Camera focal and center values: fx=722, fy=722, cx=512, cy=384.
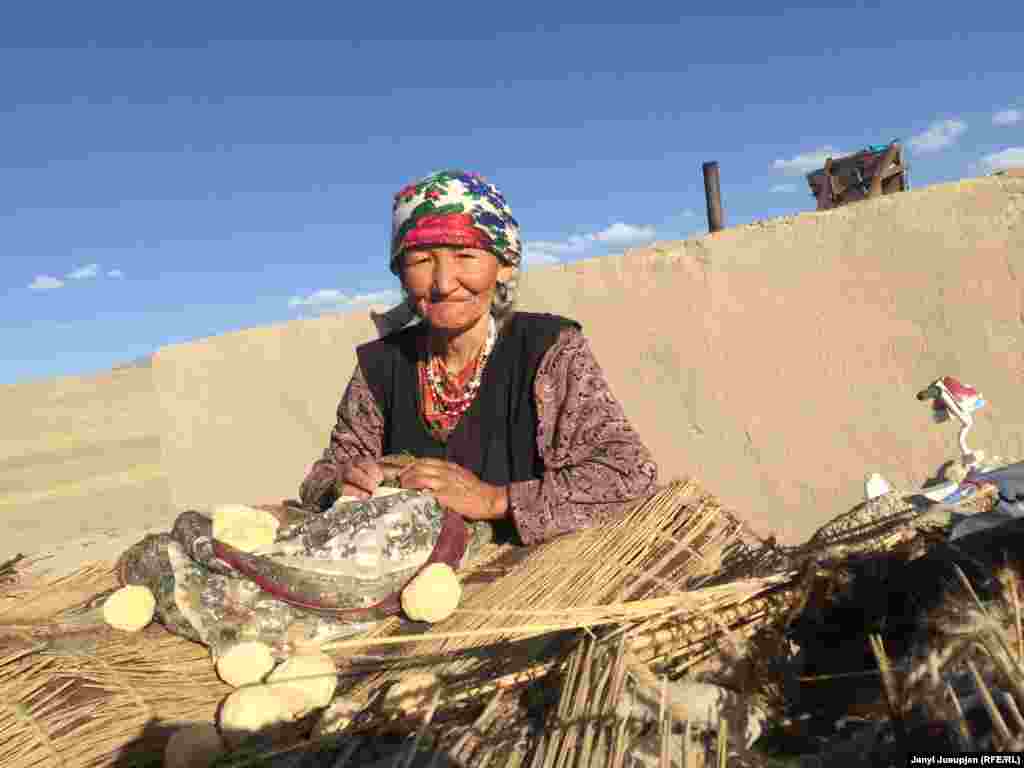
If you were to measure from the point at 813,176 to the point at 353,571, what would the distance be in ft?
12.4

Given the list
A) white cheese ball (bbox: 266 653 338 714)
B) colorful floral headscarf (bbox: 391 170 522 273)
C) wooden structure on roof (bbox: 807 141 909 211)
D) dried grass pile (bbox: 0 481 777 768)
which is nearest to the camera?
dried grass pile (bbox: 0 481 777 768)

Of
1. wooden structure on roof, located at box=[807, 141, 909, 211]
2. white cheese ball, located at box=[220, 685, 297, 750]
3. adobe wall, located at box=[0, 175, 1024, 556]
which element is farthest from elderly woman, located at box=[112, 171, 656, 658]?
wooden structure on roof, located at box=[807, 141, 909, 211]

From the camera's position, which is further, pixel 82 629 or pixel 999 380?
pixel 999 380

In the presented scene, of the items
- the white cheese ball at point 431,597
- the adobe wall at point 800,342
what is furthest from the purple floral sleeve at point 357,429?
the adobe wall at point 800,342

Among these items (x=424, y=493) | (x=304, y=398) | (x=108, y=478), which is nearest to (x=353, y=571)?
(x=424, y=493)

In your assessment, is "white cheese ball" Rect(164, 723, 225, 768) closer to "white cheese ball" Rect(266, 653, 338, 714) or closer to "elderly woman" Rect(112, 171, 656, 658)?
"white cheese ball" Rect(266, 653, 338, 714)

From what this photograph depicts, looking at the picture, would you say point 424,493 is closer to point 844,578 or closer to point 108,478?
point 844,578

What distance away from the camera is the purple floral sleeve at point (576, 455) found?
1645mm

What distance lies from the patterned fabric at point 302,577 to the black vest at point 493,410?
53 centimetres

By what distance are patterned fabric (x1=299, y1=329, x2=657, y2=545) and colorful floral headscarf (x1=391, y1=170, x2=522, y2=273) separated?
0.34m

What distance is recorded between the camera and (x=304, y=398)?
14.0 ft

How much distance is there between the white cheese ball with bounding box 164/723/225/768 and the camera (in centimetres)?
102

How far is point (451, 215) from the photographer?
177 centimetres

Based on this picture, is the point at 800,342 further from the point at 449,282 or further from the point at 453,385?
the point at 449,282
